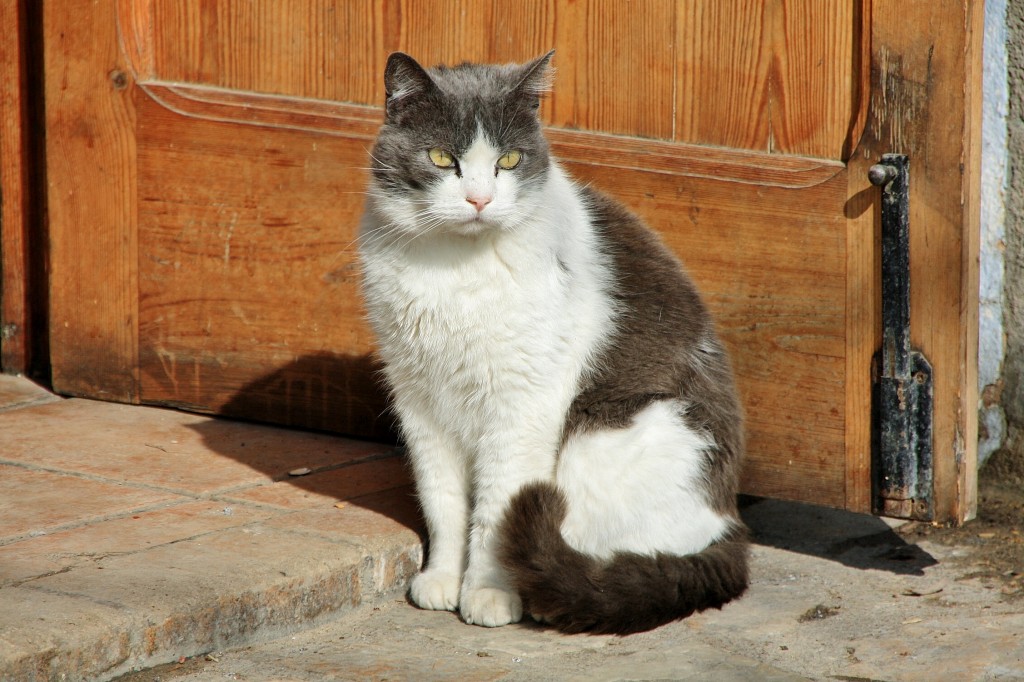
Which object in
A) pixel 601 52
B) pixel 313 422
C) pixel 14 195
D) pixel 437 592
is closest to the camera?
pixel 437 592

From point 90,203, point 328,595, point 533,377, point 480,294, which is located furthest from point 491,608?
point 90,203

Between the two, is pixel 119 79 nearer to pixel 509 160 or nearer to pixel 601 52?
pixel 601 52

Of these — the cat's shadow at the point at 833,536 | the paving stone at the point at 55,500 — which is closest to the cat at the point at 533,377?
the cat's shadow at the point at 833,536

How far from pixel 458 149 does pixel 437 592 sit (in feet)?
3.53

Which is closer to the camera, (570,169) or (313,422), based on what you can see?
(570,169)

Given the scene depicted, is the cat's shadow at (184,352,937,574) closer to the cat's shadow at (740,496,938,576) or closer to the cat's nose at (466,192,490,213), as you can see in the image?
the cat's shadow at (740,496,938,576)

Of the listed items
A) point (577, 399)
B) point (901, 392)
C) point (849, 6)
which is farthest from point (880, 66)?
point (577, 399)

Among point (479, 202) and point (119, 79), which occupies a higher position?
point (119, 79)

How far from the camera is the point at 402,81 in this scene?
2.67 meters

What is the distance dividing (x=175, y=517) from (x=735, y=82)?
184 cm

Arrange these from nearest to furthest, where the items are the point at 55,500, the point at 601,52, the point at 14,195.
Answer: the point at 55,500
the point at 601,52
the point at 14,195

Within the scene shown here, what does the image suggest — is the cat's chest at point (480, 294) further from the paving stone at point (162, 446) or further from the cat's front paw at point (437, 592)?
the paving stone at point (162, 446)

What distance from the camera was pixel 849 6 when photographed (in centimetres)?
289

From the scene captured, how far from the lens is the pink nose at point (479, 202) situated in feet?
8.47
